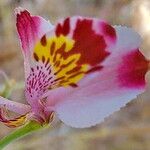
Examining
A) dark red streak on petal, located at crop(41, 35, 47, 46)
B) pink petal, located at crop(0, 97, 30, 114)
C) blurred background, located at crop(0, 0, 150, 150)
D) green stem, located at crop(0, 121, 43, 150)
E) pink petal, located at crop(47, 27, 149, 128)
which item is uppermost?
dark red streak on petal, located at crop(41, 35, 47, 46)

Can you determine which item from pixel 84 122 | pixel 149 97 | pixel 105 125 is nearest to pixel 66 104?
pixel 84 122

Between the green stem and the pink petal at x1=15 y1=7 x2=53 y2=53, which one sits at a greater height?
the pink petal at x1=15 y1=7 x2=53 y2=53

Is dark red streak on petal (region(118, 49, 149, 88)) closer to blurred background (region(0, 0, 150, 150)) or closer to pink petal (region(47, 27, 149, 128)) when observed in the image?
pink petal (region(47, 27, 149, 128))

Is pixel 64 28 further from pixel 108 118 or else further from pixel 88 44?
pixel 108 118

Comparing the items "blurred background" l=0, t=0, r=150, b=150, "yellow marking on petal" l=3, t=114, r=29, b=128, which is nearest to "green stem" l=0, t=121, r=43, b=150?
"yellow marking on petal" l=3, t=114, r=29, b=128

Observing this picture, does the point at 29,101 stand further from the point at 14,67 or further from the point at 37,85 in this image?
the point at 14,67

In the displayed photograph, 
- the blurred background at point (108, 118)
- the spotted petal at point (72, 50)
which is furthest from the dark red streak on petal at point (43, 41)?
the blurred background at point (108, 118)

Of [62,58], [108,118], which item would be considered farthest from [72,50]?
[108,118]

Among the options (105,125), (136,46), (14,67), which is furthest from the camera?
(14,67)

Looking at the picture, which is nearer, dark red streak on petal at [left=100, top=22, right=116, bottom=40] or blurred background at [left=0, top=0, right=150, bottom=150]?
dark red streak on petal at [left=100, top=22, right=116, bottom=40]
